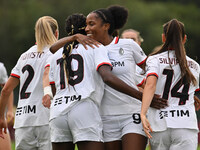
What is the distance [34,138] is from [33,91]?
648mm

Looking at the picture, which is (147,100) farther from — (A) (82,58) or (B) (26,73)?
(B) (26,73)

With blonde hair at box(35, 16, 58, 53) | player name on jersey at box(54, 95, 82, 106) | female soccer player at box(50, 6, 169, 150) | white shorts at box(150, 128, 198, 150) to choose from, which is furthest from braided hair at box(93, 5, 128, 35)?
white shorts at box(150, 128, 198, 150)

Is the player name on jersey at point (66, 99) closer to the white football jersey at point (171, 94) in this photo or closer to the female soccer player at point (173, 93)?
the female soccer player at point (173, 93)

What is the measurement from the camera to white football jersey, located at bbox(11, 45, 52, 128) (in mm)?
7520

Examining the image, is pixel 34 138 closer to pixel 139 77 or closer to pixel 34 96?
pixel 34 96

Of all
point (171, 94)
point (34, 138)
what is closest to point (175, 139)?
point (171, 94)

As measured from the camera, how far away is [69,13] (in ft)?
180

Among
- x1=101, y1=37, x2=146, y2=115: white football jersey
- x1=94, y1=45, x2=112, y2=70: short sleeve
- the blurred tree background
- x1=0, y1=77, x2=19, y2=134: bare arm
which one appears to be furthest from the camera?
the blurred tree background

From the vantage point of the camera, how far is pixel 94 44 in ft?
20.4

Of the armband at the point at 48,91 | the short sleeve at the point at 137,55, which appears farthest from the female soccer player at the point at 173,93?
the armband at the point at 48,91

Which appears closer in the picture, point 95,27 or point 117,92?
point 95,27

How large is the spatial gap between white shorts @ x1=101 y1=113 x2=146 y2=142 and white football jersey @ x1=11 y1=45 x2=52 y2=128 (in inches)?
46.2

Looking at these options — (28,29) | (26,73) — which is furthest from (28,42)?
(26,73)

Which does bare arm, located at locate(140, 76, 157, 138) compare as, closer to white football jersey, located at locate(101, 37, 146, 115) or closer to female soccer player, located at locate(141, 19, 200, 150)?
female soccer player, located at locate(141, 19, 200, 150)
